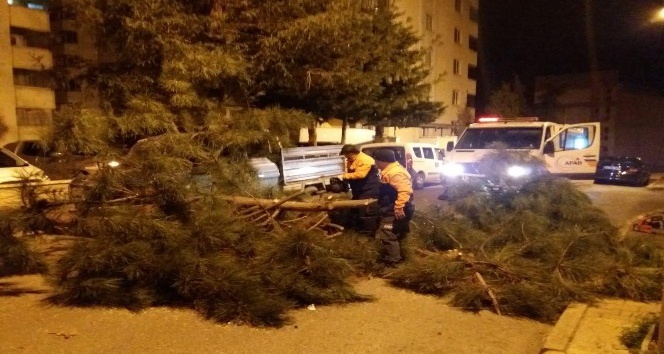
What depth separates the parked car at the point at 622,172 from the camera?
1861 cm

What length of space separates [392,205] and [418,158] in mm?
10362

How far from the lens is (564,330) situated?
4.66 metres

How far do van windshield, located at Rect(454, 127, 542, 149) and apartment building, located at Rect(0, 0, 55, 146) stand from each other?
58.0ft

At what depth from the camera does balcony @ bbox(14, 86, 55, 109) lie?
77.3 feet

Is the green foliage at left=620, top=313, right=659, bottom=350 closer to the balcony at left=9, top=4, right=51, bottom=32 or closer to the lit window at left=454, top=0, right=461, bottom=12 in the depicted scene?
the balcony at left=9, top=4, right=51, bottom=32

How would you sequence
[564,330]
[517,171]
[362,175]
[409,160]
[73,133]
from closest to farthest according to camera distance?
[564,330] < [73,133] < [362,175] < [517,171] < [409,160]

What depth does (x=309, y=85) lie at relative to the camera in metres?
9.67

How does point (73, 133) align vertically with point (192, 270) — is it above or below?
above

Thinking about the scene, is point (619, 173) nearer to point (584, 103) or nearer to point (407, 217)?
point (407, 217)

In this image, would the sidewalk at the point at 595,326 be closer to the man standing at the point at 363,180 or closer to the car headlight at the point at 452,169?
the man standing at the point at 363,180

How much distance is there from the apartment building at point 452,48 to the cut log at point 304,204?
92.0 feet

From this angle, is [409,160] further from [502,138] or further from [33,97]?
[33,97]

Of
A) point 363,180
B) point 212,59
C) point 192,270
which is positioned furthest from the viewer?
point 212,59

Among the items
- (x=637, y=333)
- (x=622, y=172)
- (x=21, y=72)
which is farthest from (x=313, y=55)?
(x=21, y=72)
